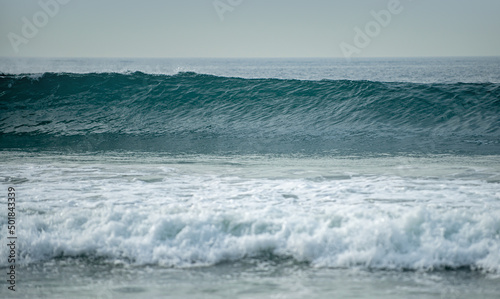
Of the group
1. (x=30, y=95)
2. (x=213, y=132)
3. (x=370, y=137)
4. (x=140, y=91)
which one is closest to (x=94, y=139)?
(x=213, y=132)

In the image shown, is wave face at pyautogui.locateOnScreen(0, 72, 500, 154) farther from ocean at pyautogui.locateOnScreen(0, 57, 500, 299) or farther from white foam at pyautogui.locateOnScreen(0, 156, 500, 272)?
white foam at pyautogui.locateOnScreen(0, 156, 500, 272)

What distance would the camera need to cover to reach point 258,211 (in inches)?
205

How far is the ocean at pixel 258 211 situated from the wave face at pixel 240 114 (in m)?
0.13

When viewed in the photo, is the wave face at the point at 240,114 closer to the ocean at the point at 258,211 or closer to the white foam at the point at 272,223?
the ocean at the point at 258,211

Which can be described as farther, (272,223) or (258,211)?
(258,211)

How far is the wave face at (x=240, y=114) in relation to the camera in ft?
35.7

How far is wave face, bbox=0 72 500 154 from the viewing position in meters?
10.9

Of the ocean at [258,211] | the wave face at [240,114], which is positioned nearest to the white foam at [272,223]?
the ocean at [258,211]

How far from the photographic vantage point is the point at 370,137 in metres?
11.3

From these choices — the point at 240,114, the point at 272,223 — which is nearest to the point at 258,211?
the point at 272,223

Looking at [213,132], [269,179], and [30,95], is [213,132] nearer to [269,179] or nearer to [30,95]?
[269,179]

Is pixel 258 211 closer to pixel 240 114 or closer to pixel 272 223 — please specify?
pixel 272 223

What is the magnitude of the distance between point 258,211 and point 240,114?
9.22 metres

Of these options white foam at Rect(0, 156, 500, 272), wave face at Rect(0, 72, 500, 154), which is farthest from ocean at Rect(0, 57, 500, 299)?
wave face at Rect(0, 72, 500, 154)
